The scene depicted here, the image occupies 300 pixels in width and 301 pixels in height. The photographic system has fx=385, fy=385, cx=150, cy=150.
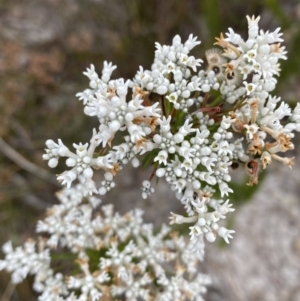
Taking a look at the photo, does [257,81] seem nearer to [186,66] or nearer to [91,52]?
[186,66]

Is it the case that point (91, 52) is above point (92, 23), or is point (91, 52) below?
below

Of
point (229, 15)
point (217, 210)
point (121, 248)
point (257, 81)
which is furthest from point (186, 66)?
point (229, 15)

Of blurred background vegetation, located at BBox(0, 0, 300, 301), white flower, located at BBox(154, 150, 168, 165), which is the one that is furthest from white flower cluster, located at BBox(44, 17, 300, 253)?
blurred background vegetation, located at BBox(0, 0, 300, 301)

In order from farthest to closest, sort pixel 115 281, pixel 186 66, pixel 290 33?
pixel 290 33
pixel 115 281
pixel 186 66

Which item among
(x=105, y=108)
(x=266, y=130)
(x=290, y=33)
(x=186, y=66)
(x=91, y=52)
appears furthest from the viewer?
(x=91, y=52)

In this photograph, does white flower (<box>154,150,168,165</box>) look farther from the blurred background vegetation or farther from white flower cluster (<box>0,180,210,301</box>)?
the blurred background vegetation

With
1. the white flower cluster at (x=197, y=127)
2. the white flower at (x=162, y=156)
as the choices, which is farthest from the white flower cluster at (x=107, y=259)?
the white flower at (x=162, y=156)
